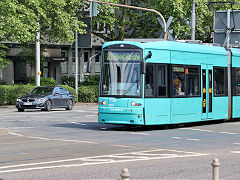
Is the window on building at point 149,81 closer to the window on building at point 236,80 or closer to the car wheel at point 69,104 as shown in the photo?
the window on building at point 236,80

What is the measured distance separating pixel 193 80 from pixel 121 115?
146 inches

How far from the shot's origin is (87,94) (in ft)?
156

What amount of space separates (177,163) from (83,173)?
2171 millimetres

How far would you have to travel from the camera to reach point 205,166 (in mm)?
10750

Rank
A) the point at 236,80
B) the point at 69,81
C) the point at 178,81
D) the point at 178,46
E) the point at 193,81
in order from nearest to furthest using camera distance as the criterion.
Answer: the point at 178,81
the point at 178,46
the point at 193,81
the point at 236,80
the point at 69,81

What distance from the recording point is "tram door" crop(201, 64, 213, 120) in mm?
22062

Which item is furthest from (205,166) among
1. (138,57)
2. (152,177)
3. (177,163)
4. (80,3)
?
(80,3)

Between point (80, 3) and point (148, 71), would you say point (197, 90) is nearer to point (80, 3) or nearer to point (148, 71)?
point (148, 71)

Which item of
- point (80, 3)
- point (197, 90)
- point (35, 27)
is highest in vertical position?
point (80, 3)

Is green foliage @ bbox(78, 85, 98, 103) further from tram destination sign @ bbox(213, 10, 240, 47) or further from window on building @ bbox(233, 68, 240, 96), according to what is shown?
window on building @ bbox(233, 68, 240, 96)

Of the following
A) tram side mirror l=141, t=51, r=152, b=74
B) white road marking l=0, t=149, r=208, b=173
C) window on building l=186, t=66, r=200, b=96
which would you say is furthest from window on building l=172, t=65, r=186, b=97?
white road marking l=0, t=149, r=208, b=173

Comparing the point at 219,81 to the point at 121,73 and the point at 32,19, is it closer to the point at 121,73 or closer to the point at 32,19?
the point at 121,73

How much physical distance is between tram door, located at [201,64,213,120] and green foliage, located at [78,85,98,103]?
2576cm

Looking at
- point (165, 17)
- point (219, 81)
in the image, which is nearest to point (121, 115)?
point (219, 81)
